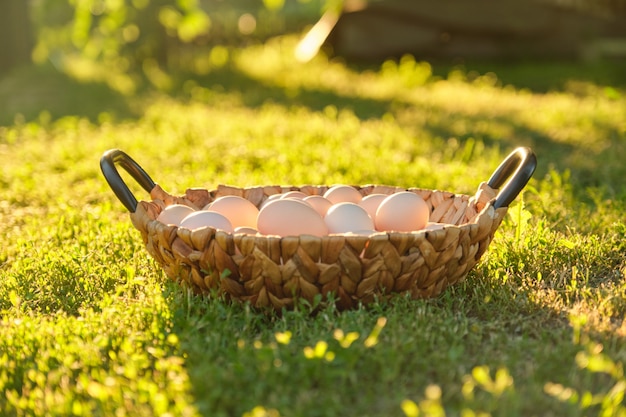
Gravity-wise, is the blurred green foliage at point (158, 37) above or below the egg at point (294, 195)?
above

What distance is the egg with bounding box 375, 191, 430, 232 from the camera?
291 cm

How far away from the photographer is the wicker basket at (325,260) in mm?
2475

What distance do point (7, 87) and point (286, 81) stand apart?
10.7 feet

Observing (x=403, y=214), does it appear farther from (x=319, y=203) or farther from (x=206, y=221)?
(x=206, y=221)

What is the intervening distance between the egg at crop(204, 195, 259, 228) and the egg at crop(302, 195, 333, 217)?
0.68 feet

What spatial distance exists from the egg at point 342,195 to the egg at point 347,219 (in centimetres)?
30

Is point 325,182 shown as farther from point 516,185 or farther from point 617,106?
point 617,106

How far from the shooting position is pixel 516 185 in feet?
8.99

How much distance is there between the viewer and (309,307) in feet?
8.34

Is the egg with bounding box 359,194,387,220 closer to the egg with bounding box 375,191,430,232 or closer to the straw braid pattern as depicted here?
the egg with bounding box 375,191,430,232

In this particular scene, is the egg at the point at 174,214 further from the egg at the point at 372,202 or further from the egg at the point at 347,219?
the egg at the point at 372,202

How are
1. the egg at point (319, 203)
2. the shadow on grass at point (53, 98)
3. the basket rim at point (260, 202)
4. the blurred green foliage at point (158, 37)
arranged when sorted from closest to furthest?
1. the basket rim at point (260, 202)
2. the egg at point (319, 203)
3. the shadow on grass at point (53, 98)
4. the blurred green foliage at point (158, 37)

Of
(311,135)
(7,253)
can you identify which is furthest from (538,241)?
(311,135)

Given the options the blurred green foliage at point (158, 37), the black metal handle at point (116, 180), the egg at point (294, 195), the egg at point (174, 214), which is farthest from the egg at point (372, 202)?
the blurred green foliage at point (158, 37)
